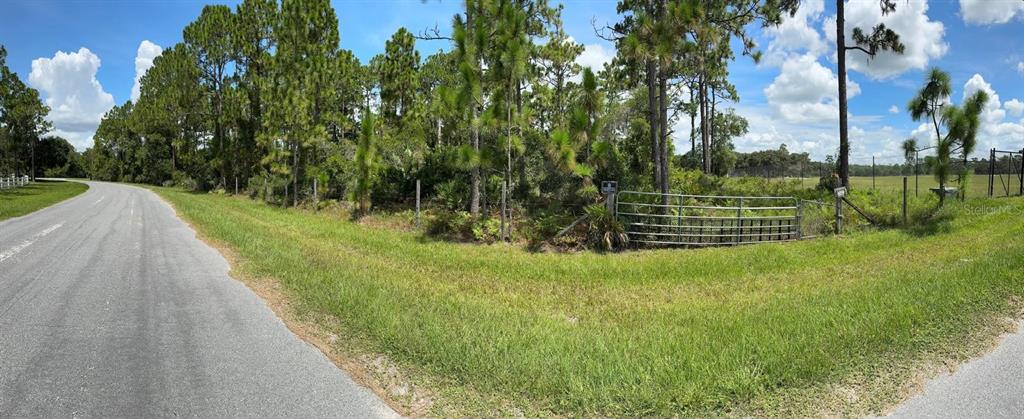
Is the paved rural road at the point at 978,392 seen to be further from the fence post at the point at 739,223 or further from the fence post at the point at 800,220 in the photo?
the fence post at the point at 800,220

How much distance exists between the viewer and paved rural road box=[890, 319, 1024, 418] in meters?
3.64

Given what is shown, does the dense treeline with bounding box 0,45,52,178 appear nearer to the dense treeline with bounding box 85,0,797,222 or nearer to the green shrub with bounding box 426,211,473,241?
the dense treeline with bounding box 85,0,797,222

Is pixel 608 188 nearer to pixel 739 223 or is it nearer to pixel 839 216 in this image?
pixel 739 223

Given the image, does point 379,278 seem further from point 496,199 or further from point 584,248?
point 496,199

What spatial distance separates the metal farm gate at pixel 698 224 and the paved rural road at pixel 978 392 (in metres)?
6.68

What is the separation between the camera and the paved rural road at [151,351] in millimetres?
3588

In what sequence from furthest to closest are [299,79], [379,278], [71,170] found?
1. [71,170]
2. [299,79]
3. [379,278]

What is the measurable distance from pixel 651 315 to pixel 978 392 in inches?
108

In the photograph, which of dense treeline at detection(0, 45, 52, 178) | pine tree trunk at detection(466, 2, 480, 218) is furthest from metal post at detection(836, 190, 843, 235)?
dense treeline at detection(0, 45, 52, 178)

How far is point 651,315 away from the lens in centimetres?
586

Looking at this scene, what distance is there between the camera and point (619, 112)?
21.7 m

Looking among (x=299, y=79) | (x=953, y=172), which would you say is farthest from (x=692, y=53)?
(x=299, y=79)

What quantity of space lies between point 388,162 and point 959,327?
17899mm

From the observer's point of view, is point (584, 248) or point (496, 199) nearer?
point (584, 248)
